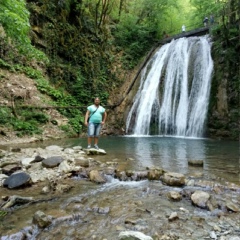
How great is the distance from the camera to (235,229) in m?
2.69

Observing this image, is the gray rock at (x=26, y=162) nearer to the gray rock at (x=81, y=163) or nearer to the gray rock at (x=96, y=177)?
the gray rock at (x=81, y=163)

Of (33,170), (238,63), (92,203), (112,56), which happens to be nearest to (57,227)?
(92,203)

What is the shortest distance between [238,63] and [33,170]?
1054 centimetres

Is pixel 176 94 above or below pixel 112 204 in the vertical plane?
above

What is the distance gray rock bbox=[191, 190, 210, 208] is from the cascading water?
871 centimetres

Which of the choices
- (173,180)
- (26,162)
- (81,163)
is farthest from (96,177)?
(26,162)

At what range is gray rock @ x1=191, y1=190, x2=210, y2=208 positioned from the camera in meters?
3.30

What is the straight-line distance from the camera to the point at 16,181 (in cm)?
401

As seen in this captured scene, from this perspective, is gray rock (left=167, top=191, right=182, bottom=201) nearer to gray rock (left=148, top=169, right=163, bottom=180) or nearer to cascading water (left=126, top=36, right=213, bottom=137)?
gray rock (left=148, top=169, right=163, bottom=180)

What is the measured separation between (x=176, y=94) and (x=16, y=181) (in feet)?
35.7

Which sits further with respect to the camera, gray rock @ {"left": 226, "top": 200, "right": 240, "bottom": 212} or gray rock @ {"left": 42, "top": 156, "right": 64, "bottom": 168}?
gray rock @ {"left": 42, "top": 156, "right": 64, "bottom": 168}

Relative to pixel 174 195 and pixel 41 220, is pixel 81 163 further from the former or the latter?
pixel 41 220

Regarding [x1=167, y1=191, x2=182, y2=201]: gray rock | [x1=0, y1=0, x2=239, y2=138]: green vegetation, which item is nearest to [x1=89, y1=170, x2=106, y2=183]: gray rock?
[x1=167, y1=191, x2=182, y2=201]: gray rock

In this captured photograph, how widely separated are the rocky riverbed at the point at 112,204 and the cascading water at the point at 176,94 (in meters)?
8.13
